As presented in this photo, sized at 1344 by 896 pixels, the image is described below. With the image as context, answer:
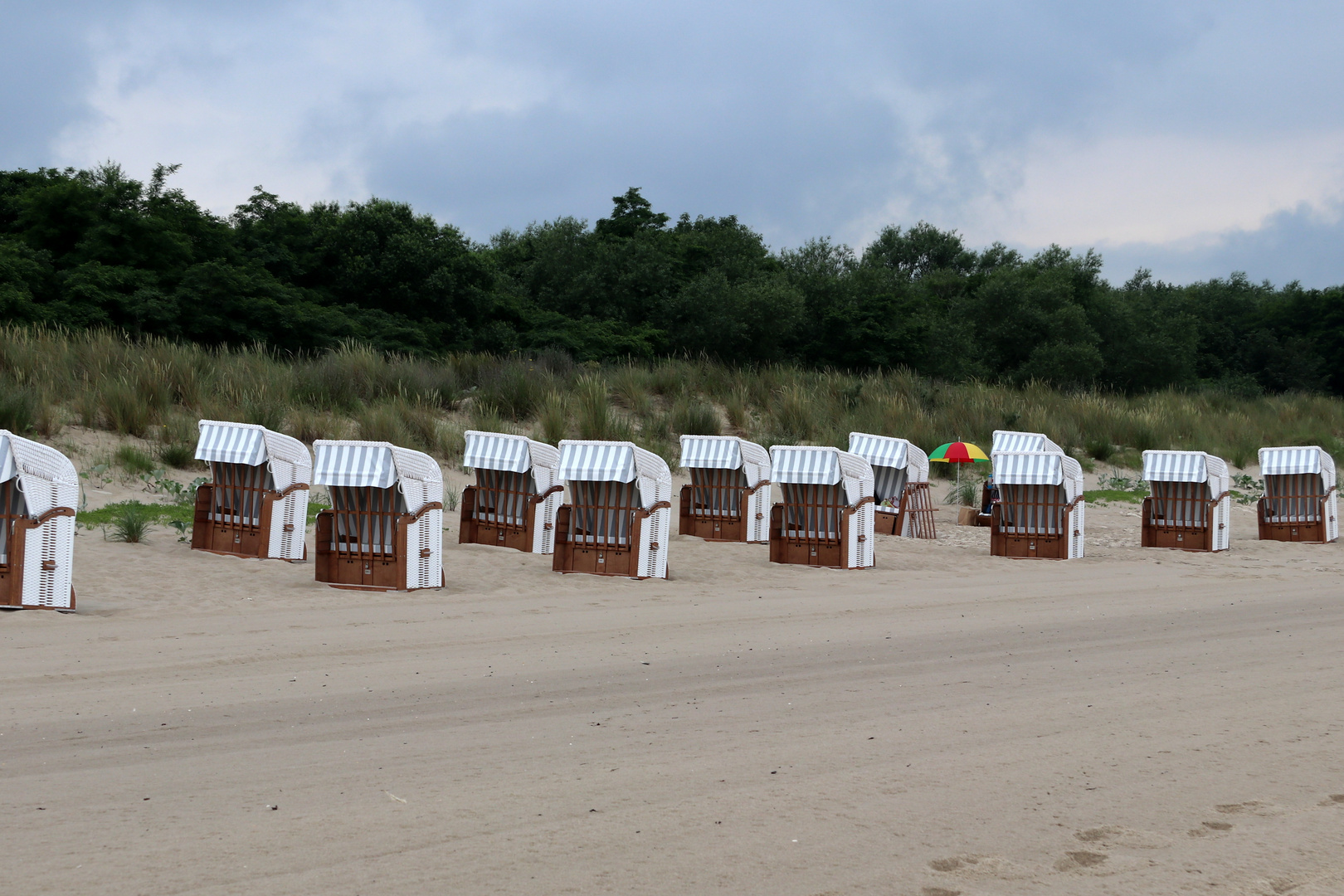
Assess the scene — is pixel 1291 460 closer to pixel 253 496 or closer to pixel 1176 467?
pixel 1176 467

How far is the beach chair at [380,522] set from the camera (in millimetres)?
10898

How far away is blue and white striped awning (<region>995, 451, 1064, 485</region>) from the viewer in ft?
A: 49.9

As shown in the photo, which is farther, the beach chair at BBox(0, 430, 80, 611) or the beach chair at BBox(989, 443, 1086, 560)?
the beach chair at BBox(989, 443, 1086, 560)

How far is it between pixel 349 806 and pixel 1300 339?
71926 millimetres

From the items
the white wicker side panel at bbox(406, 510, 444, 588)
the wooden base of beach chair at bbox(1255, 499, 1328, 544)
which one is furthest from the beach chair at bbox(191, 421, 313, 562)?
the wooden base of beach chair at bbox(1255, 499, 1328, 544)

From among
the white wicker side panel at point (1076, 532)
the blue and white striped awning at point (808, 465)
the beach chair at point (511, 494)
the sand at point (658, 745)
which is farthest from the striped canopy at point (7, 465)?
the white wicker side panel at point (1076, 532)

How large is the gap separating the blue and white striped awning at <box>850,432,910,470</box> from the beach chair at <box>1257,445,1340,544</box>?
4.88m

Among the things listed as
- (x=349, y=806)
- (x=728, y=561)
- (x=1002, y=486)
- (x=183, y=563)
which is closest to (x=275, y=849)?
(x=349, y=806)

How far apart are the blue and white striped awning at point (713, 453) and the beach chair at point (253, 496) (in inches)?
190

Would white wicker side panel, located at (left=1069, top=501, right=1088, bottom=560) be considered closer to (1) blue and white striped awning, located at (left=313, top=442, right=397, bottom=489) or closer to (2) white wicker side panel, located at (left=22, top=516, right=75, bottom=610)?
(1) blue and white striped awning, located at (left=313, top=442, right=397, bottom=489)

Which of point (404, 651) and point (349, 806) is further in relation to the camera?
point (404, 651)

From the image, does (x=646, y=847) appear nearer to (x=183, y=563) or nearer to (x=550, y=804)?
(x=550, y=804)

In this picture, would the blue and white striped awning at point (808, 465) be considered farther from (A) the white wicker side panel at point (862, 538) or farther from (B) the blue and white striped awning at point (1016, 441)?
(B) the blue and white striped awning at point (1016, 441)

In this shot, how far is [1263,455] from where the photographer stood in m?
17.8
